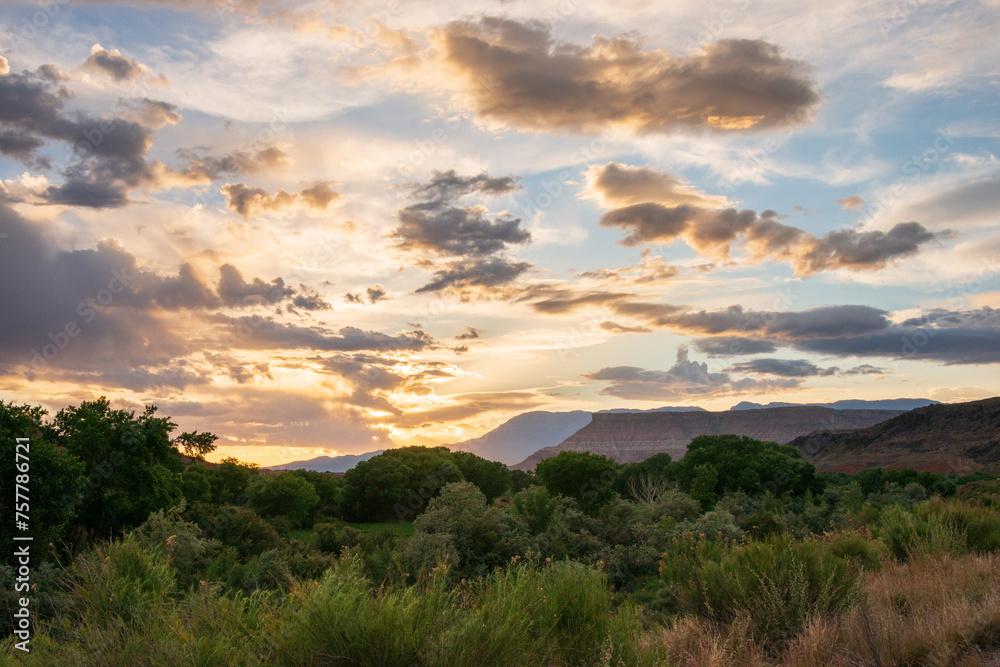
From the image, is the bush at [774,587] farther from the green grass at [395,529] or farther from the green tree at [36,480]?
the green grass at [395,529]

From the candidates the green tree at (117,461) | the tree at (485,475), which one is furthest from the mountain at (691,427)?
the green tree at (117,461)

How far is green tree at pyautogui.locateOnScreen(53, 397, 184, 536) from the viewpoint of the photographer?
30.7 meters

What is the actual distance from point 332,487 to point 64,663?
68.6 meters

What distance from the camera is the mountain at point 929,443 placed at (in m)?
86.2

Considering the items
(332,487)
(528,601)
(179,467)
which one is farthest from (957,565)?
(332,487)

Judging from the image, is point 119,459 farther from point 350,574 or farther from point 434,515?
point 350,574

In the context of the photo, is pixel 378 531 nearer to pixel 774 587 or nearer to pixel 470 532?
pixel 470 532

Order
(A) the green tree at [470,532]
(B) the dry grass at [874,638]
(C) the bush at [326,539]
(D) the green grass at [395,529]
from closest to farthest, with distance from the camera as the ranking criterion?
1. (B) the dry grass at [874,638]
2. (A) the green tree at [470,532]
3. (C) the bush at [326,539]
4. (D) the green grass at [395,529]

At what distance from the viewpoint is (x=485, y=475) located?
3428 inches

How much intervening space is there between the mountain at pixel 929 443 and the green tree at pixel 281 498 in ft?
256

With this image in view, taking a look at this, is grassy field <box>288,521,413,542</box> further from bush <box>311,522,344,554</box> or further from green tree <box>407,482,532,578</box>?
green tree <box>407,482,532,578</box>

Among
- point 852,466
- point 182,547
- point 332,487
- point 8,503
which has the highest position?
point 8,503

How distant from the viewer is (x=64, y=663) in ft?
19.5

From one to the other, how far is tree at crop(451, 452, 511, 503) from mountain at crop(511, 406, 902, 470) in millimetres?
86543
